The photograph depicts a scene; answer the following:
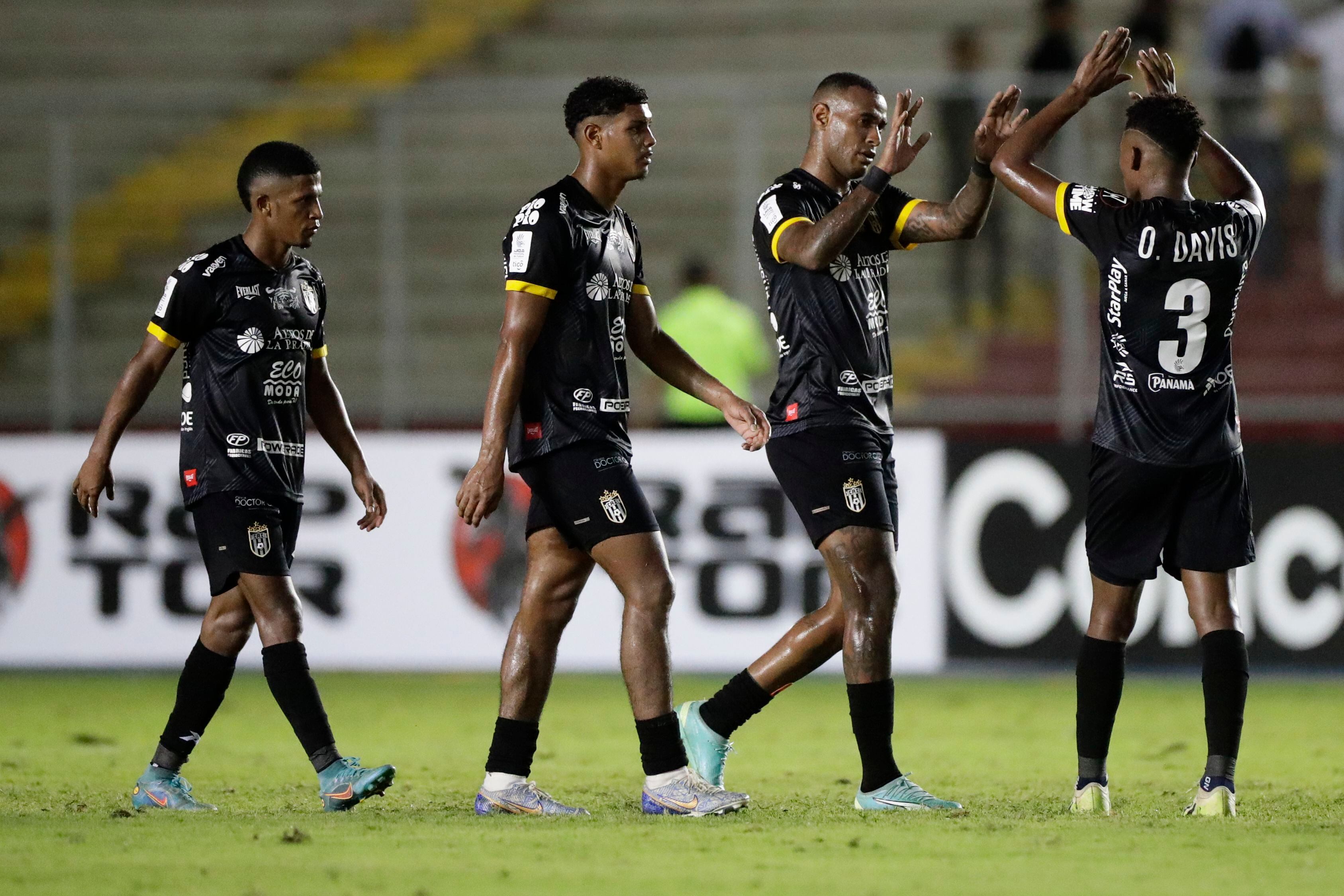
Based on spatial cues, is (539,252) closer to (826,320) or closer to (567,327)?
(567,327)

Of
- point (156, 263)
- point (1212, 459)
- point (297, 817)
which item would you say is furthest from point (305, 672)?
point (156, 263)

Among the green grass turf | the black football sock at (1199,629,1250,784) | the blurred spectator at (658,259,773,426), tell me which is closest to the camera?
the green grass turf

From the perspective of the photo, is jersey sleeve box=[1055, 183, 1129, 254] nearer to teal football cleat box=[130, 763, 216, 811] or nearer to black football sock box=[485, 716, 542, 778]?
black football sock box=[485, 716, 542, 778]

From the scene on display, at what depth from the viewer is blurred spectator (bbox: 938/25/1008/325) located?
1184 centimetres

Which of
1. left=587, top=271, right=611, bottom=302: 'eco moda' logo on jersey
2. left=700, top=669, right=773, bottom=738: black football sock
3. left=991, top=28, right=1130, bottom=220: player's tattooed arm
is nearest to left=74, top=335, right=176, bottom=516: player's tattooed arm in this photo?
left=587, top=271, right=611, bottom=302: 'eco moda' logo on jersey

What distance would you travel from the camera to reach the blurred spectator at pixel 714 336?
12328mm

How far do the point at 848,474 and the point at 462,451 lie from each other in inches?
206

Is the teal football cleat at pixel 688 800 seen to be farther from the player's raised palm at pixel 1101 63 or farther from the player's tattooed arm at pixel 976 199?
the player's raised palm at pixel 1101 63

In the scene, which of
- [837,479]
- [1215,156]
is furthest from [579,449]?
[1215,156]

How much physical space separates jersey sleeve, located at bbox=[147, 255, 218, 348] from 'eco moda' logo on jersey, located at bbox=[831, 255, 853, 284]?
2.05 m

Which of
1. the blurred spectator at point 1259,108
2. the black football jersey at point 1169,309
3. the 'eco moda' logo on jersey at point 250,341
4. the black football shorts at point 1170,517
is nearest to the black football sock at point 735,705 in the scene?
the black football shorts at point 1170,517

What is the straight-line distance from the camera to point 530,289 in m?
6.05

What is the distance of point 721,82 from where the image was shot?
17766 mm

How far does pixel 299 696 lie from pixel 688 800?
131 centimetres
